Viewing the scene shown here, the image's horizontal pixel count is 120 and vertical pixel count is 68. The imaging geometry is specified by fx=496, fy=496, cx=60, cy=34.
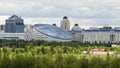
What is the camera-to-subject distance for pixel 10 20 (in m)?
184

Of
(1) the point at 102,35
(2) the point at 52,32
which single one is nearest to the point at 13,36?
(2) the point at 52,32

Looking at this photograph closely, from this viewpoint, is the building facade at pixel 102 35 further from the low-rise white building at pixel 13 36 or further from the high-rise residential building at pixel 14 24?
the high-rise residential building at pixel 14 24

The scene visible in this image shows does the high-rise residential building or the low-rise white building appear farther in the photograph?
the high-rise residential building

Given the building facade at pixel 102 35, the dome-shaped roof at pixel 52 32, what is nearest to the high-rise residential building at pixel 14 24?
the dome-shaped roof at pixel 52 32

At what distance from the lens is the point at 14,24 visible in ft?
603

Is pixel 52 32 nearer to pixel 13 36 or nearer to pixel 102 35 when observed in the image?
pixel 13 36

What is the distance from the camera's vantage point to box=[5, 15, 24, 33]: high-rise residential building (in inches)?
7239

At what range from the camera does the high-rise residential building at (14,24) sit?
184m

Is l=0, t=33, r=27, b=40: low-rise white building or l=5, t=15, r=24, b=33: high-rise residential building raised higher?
l=5, t=15, r=24, b=33: high-rise residential building

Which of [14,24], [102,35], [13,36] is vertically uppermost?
[14,24]

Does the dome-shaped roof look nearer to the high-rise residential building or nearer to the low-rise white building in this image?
the low-rise white building

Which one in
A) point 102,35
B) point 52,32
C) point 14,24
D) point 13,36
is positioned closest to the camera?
point 52,32

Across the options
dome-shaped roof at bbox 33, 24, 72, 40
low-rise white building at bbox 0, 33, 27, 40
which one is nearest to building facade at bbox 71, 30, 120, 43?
dome-shaped roof at bbox 33, 24, 72, 40

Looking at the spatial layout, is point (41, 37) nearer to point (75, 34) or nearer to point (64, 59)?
point (75, 34)
